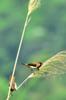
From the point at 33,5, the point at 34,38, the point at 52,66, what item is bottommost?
the point at 34,38

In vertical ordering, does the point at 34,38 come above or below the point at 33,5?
below

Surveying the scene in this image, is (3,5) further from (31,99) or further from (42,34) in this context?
(31,99)

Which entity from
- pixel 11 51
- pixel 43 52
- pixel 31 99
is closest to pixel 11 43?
pixel 11 51

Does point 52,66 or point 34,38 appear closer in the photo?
point 52,66

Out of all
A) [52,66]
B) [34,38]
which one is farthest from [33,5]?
[34,38]

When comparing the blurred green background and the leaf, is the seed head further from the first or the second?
the blurred green background

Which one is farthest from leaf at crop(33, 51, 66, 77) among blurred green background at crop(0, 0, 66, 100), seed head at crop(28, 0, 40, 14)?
blurred green background at crop(0, 0, 66, 100)

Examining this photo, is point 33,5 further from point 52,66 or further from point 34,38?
point 34,38

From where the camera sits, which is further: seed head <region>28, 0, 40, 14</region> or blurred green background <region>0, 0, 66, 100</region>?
blurred green background <region>0, 0, 66, 100</region>

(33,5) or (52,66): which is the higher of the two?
(33,5)
